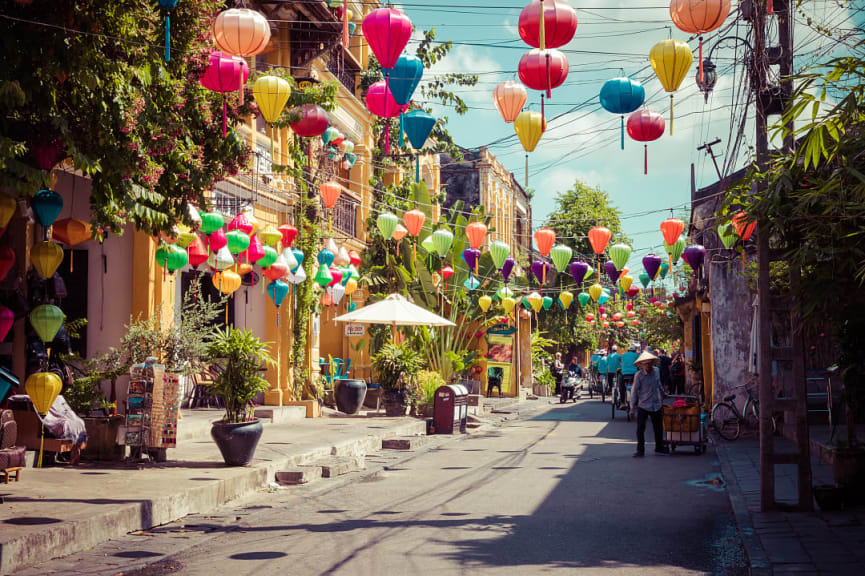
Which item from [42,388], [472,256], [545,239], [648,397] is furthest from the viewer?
[472,256]

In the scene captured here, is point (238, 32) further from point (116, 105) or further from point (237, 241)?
point (237, 241)

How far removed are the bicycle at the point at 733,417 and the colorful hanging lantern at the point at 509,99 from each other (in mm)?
10055

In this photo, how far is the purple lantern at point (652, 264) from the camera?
2278 centimetres

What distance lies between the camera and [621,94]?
444 inches

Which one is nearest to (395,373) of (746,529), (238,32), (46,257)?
(46,257)

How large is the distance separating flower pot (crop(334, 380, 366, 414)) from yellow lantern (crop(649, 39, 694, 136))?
14.5 meters

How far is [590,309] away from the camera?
179 feet

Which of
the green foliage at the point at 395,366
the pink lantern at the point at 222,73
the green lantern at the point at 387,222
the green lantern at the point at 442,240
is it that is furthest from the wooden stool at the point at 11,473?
the green foliage at the point at 395,366

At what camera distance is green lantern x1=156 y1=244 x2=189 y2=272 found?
13.3 metres

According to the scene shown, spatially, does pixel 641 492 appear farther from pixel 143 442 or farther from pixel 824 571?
pixel 143 442

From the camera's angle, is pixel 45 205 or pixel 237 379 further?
pixel 237 379

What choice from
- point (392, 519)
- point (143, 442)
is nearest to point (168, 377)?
point (143, 442)

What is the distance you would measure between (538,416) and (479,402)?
6.65 feet

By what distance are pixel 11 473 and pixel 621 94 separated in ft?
29.5
